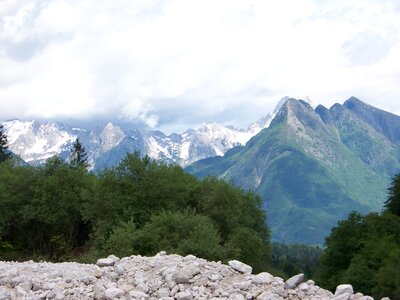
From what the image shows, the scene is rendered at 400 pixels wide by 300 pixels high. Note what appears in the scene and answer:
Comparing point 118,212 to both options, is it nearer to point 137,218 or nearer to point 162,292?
point 137,218

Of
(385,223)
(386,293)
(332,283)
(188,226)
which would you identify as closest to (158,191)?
(188,226)

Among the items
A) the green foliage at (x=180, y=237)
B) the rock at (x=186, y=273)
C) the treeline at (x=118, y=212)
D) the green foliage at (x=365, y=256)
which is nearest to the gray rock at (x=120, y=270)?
the rock at (x=186, y=273)

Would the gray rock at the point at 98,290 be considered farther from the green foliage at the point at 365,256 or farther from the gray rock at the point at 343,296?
the green foliage at the point at 365,256

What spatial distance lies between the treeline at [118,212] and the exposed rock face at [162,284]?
16376 millimetres

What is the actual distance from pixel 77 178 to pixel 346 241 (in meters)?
43.6

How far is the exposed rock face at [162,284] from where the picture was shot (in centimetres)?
1878

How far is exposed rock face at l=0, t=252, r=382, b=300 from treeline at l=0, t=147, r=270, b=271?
16376 millimetres

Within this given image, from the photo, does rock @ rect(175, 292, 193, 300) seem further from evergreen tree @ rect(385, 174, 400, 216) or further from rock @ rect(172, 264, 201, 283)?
evergreen tree @ rect(385, 174, 400, 216)

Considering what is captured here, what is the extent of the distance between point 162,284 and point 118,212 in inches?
1162

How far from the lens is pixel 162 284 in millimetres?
19891

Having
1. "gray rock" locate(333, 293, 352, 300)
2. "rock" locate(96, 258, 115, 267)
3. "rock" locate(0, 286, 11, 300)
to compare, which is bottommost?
"rock" locate(0, 286, 11, 300)

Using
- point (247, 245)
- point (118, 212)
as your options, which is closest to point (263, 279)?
point (247, 245)

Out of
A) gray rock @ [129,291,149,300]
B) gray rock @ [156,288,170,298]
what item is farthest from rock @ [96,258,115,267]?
→ gray rock @ [156,288,170,298]

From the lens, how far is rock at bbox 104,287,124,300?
1895 centimetres
